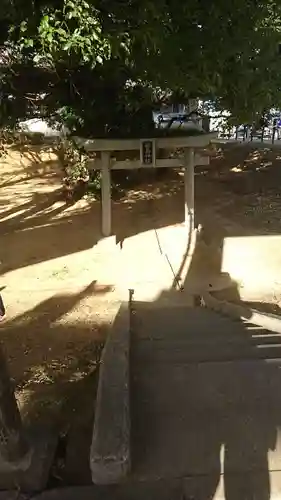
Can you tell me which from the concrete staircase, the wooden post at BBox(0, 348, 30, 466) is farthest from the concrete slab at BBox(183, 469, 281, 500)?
the wooden post at BBox(0, 348, 30, 466)

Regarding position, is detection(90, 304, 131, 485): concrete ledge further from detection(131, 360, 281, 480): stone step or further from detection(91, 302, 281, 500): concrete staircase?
detection(131, 360, 281, 480): stone step

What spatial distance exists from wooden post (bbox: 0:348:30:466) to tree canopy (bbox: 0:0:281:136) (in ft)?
8.03

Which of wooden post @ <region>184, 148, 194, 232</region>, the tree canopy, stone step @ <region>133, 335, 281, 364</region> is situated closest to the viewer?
stone step @ <region>133, 335, 281, 364</region>

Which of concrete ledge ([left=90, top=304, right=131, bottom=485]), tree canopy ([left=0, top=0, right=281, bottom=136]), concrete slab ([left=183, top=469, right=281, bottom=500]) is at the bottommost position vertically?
concrete slab ([left=183, top=469, right=281, bottom=500])

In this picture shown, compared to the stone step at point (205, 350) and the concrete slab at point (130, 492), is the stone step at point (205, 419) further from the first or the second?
the stone step at point (205, 350)

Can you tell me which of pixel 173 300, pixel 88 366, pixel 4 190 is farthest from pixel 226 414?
pixel 4 190

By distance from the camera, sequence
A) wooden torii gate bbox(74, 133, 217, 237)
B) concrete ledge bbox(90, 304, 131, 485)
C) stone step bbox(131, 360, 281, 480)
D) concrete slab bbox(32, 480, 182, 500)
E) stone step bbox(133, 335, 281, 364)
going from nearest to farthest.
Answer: concrete ledge bbox(90, 304, 131, 485) < concrete slab bbox(32, 480, 182, 500) < stone step bbox(131, 360, 281, 480) < stone step bbox(133, 335, 281, 364) < wooden torii gate bbox(74, 133, 217, 237)

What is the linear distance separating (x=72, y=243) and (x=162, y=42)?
5.12 m

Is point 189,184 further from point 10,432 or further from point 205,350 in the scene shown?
point 10,432

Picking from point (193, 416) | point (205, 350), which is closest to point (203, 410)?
point (193, 416)

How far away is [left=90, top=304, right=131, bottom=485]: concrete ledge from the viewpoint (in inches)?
82.0

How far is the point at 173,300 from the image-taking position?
6516mm

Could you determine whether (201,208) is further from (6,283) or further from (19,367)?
(19,367)

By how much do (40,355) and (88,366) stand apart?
56 cm
